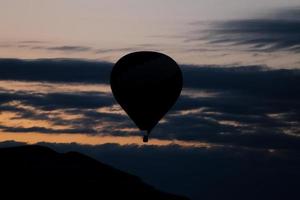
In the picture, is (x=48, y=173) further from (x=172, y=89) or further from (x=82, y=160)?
(x=172, y=89)

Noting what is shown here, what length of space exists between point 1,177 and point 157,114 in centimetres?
4310

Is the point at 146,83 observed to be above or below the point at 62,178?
above

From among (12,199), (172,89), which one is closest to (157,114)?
(172,89)

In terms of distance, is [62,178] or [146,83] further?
[62,178]

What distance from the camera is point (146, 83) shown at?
55.8 metres

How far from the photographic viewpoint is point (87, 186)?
105 metres

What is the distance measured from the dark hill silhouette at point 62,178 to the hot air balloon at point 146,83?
38100 millimetres

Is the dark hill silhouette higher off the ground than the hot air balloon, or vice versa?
the hot air balloon

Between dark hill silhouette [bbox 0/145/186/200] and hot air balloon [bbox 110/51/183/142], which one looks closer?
hot air balloon [bbox 110/51/183/142]

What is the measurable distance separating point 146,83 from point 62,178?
163 feet

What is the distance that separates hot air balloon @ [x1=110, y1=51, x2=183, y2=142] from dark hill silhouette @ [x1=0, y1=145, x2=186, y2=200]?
38.1 m

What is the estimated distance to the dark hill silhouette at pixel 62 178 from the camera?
9475 cm

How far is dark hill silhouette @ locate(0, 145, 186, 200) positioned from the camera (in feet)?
311

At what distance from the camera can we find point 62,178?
103250 mm
